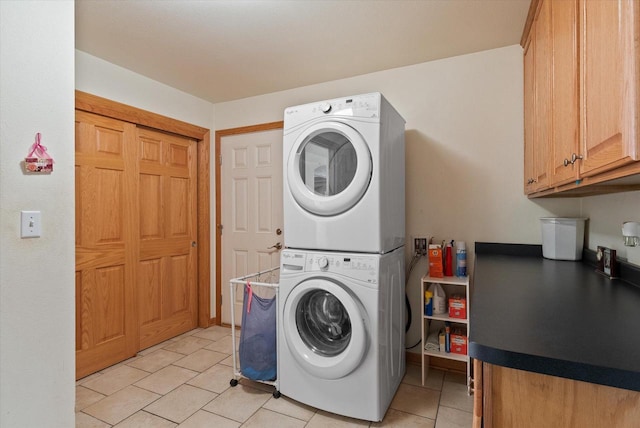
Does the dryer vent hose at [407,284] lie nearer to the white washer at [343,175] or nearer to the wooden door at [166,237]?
the white washer at [343,175]

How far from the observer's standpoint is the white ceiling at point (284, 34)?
1836 mm

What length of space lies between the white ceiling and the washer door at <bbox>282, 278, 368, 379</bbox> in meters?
1.56

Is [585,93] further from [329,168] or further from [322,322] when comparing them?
[322,322]

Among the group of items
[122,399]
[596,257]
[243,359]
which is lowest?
[122,399]

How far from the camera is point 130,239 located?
106 inches

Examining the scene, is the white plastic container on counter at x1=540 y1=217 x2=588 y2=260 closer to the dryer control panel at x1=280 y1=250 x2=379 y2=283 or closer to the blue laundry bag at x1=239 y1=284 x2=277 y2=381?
the dryer control panel at x1=280 y1=250 x2=379 y2=283

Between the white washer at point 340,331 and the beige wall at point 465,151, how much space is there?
0.63 meters

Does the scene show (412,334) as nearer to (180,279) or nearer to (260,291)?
(260,291)

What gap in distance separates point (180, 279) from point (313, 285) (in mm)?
1850

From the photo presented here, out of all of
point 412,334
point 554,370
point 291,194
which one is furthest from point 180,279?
point 554,370

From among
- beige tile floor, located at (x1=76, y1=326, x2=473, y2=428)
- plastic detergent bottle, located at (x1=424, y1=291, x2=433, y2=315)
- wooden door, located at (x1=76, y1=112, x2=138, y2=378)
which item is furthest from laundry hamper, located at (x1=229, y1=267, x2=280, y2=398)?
wooden door, located at (x1=76, y1=112, x2=138, y2=378)

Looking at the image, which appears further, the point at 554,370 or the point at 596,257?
the point at 596,257

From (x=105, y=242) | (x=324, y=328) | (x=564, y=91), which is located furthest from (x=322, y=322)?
(x=105, y=242)

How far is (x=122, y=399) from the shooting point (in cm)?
208
